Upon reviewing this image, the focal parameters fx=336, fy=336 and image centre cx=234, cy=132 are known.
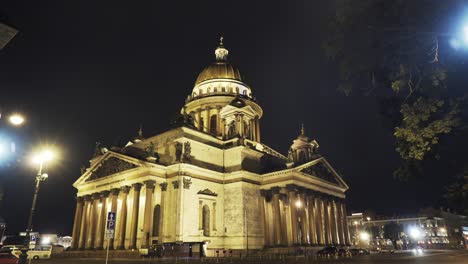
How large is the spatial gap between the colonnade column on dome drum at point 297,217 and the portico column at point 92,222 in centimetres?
2225

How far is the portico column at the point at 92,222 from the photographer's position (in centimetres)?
4361

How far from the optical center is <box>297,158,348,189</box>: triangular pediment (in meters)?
46.0

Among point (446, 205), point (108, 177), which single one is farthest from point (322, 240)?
point (446, 205)

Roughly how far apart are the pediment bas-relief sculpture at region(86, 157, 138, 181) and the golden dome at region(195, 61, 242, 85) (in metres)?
24.2

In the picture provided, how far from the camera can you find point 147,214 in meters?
37.1

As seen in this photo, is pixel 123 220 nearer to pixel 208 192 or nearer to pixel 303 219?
pixel 208 192

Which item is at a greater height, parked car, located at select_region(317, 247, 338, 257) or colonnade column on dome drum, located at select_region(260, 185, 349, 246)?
colonnade column on dome drum, located at select_region(260, 185, 349, 246)

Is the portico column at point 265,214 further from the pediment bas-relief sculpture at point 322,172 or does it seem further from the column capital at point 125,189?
the column capital at point 125,189

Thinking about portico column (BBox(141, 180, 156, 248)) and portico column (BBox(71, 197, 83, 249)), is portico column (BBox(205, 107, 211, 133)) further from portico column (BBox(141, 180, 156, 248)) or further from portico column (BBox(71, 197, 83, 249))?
portico column (BBox(71, 197, 83, 249))

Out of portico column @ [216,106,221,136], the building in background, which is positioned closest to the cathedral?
portico column @ [216,106,221,136]

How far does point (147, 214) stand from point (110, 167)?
1033cm

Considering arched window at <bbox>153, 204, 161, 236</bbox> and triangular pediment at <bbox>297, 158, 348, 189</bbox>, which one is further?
triangular pediment at <bbox>297, 158, 348, 189</bbox>

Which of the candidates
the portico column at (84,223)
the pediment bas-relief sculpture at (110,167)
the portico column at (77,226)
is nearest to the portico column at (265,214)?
the pediment bas-relief sculpture at (110,167)

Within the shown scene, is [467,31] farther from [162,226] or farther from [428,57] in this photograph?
[162,226]
